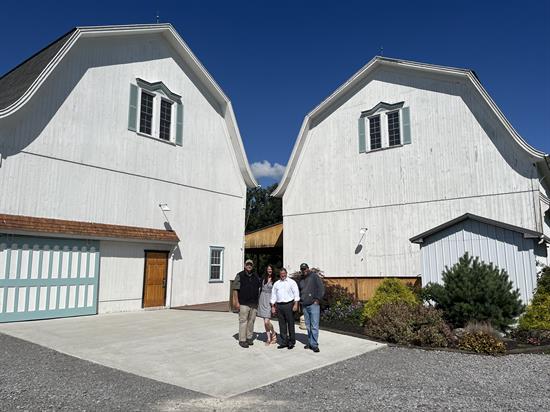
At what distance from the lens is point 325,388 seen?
5.99 m

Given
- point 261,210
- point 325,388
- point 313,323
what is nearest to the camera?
point 325,388

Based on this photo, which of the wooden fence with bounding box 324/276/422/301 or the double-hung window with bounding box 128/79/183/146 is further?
the double-hung window with bounding box 128/79/183/146

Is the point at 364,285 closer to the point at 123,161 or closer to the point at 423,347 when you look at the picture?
the point at 423,347

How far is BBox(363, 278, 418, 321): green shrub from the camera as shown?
1086cm

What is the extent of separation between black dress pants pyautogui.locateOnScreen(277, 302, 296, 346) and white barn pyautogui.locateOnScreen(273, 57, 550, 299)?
17.4 feet

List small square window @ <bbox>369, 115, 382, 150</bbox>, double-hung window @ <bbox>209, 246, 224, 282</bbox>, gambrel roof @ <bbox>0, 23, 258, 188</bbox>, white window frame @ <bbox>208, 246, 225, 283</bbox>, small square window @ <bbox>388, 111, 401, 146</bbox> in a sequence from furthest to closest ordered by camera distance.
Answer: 1. double-hung window @ <bbox>209, 246, 224, 282</bbox>
2. white window frame @ <bbox>208, 246, 225, 283</bbox>
3. small square window @ <bbox>369, 115, 382, 150</bbox>
4. small square window @ <bbox>388, 111, 401, 146</bbox>
5. gambrel roof @ <bbox>0, 23, 258, 188</bbox>

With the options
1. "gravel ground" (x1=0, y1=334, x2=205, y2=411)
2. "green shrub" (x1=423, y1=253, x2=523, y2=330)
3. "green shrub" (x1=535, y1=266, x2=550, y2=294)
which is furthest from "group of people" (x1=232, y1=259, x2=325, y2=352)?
"green shrub" (x1=535, y1=266, x2=550, y2=294)

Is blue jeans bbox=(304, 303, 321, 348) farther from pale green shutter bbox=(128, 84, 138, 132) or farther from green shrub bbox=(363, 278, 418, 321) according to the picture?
pale green shutter bbox=(128, 84, 138, 132)

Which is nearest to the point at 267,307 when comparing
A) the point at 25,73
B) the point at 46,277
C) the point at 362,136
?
the point at 46,277

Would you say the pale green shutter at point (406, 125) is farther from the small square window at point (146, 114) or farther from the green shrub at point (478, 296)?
the small square window at point (146, 114)

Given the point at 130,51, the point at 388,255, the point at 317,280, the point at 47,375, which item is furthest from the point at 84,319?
the point at 388,255

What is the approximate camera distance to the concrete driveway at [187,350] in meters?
6.49

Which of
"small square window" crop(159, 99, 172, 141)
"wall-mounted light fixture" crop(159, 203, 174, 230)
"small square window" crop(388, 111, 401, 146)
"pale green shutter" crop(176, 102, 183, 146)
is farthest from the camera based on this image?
"small square window" crop(388, 111, 401, 146)

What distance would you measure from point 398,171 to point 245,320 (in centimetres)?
1013
